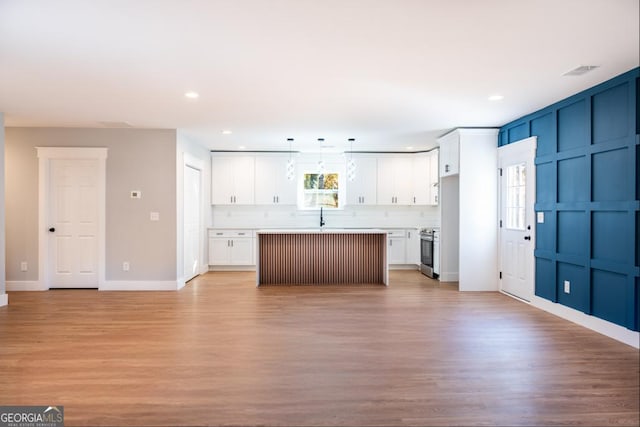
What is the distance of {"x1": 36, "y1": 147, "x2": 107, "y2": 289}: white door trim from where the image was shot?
6.22 meters

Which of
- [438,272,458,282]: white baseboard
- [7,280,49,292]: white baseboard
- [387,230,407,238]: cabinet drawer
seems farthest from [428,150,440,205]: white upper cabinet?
[7,280,49,292]: white baseboard

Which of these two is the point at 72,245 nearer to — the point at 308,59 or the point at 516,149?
the point at 308,59

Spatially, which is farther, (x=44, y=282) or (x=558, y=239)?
(x=44, y=282)

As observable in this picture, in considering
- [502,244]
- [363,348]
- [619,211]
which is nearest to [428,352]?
[363,348]

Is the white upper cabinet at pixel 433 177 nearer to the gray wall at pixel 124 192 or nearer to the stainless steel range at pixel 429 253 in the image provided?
the stainless steel range at pixel 429 253

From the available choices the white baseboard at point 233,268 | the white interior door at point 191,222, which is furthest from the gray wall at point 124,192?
the white baseboard at point 233,268

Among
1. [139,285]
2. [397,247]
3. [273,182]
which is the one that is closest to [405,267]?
[397,247]

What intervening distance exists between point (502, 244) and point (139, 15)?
18.5ft

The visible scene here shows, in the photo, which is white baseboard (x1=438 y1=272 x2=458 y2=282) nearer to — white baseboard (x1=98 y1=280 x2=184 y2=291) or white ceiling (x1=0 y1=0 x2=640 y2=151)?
white ceiling (x1=0 y1=0 x2=640 y2=151)

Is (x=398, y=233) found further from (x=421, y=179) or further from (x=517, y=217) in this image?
(x=517, y=217)

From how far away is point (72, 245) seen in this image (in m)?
6.33

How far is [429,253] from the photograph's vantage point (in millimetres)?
7602

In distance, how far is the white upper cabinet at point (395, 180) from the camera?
8727 millimetres

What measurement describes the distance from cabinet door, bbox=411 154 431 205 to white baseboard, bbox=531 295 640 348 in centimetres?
366
